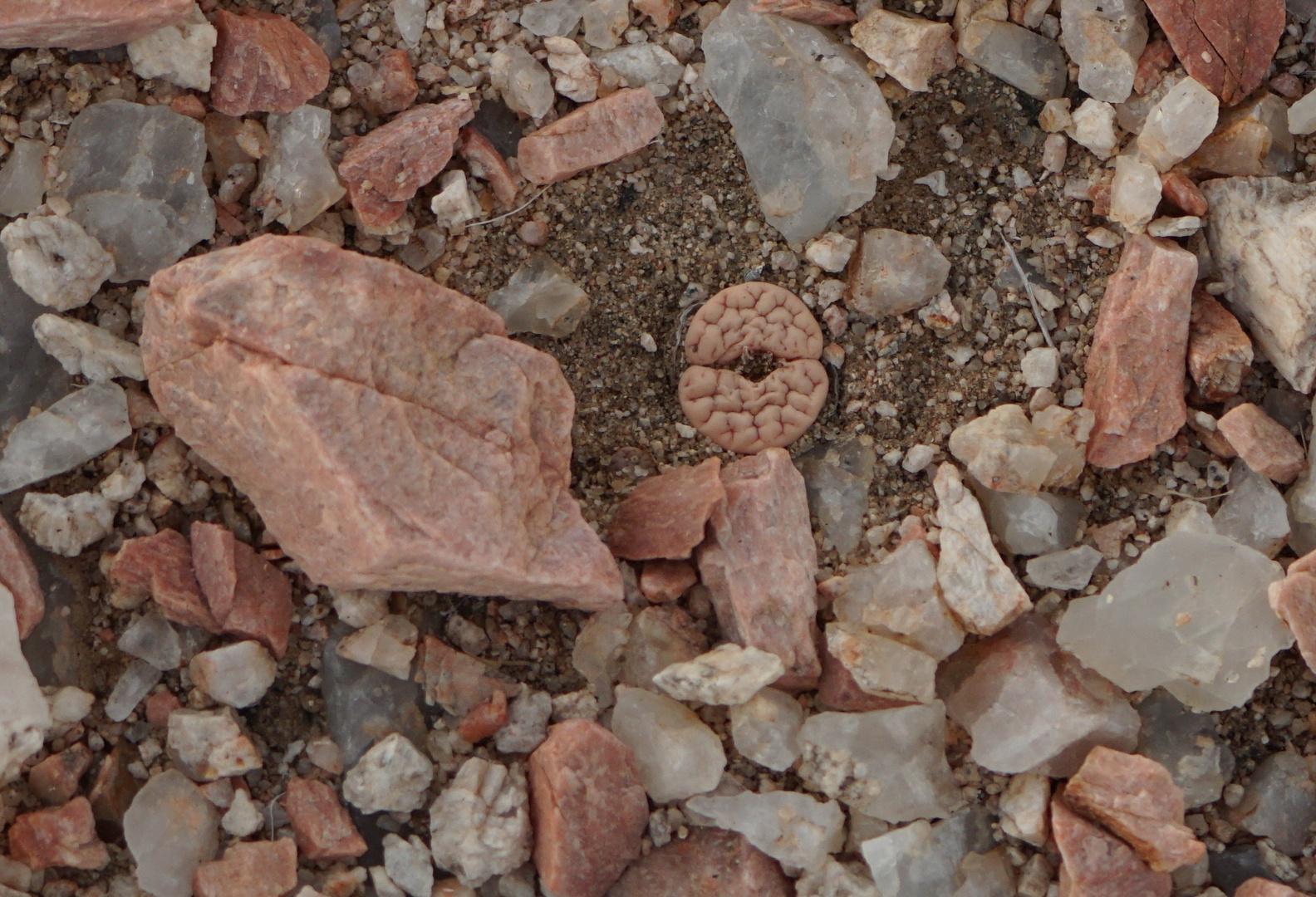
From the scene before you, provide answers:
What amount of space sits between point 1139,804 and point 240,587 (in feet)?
5.09

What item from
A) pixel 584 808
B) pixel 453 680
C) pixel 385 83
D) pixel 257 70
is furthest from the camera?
pixel 385 83

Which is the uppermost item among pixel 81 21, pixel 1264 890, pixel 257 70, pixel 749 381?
pixel 81 21

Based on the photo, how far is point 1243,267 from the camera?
2.27 m

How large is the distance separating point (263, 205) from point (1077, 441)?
1.58 metres

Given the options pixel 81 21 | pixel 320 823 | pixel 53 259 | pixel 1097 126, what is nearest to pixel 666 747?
pixel 320 823

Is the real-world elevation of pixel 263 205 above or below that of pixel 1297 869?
above

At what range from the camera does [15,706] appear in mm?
1889

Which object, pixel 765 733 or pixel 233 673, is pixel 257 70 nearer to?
pixel 233 673

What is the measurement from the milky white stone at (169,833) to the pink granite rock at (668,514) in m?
0.83

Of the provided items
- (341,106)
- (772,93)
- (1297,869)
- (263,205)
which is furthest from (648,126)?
(1297,869)

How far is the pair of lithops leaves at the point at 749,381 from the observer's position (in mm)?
2348

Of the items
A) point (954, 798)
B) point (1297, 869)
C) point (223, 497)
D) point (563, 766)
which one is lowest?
point (1297, 869)

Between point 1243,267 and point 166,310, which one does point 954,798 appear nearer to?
point 1243,267

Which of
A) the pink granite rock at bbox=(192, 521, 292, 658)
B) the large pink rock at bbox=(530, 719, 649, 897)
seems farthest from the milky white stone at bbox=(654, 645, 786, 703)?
the pink granite rock at bbox=(192, 521, 292, 658)
